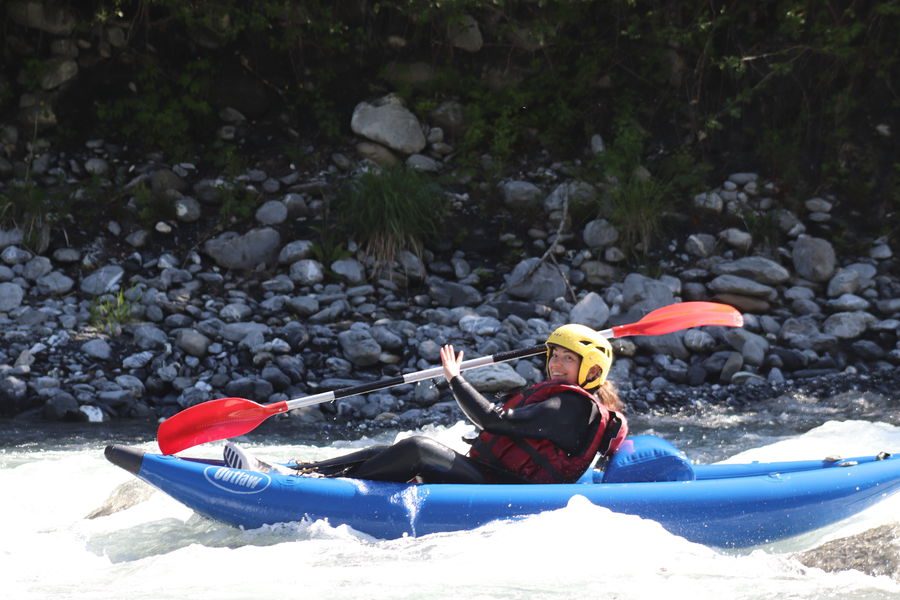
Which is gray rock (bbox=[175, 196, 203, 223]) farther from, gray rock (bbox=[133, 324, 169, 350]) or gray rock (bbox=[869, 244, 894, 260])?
gray rock (bbox=[869, 244, 894, 260])

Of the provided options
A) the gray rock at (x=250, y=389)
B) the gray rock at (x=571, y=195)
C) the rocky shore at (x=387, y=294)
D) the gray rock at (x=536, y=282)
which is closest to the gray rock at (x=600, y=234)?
the rocky shore at (x=387, y=294)

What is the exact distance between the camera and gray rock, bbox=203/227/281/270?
7.90 metres

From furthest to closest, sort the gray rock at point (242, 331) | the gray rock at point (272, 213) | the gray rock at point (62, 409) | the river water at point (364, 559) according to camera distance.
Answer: the gray rock at point (272, 213) → the gray rock at point (242, 331) → the gray rock at point (62, 409) → the river water at point (364, 559)

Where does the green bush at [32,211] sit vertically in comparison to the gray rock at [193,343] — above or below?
above

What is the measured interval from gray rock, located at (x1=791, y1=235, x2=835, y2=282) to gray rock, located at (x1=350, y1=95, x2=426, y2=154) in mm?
3127

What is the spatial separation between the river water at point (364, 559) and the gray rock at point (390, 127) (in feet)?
15.4

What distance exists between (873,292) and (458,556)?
543cm

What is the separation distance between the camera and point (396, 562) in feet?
11.3

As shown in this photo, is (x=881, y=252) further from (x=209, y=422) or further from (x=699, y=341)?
(x=209, y=422)

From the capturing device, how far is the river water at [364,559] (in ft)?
10.4

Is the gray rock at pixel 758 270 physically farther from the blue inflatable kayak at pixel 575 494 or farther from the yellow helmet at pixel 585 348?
the yellow helmet at pixel 585 348

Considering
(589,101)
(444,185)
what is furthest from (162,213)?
(589,101)

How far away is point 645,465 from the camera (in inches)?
153

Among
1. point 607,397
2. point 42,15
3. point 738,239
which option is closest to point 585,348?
point 607,397
